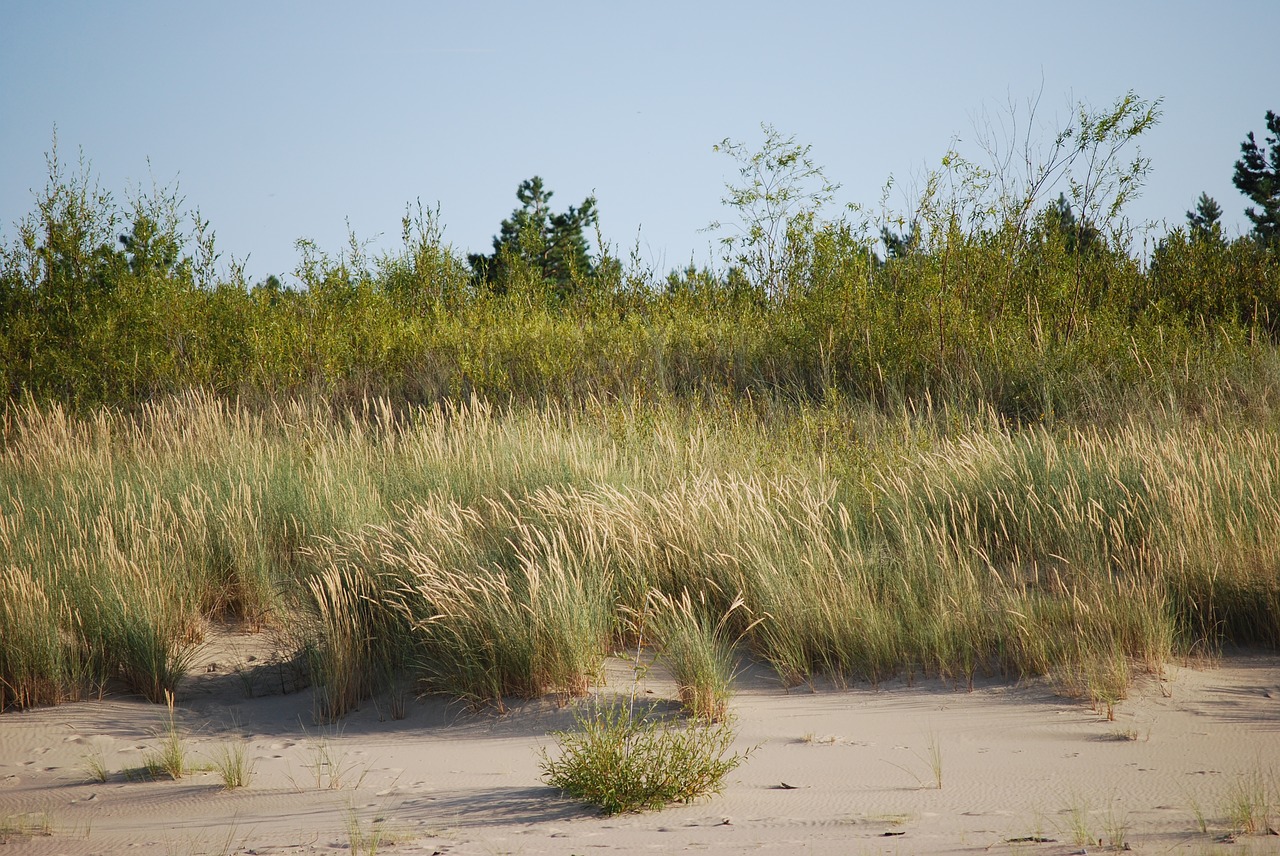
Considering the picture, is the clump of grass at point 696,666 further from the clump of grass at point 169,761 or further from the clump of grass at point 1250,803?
the clump of grass at point 169,761

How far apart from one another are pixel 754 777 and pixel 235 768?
86.6 inches

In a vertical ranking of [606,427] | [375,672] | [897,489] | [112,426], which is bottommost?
[375,672]

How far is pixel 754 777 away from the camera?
3902 millimetres

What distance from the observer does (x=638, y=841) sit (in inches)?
129

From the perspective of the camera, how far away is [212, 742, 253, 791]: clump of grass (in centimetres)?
405

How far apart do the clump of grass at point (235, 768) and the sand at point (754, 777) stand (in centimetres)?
6

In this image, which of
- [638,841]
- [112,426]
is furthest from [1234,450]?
[112,426]

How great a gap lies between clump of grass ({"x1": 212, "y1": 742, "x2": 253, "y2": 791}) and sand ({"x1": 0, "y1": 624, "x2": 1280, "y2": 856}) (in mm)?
58

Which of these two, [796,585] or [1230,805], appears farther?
[796,585]

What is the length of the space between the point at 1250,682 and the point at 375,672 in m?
4.72

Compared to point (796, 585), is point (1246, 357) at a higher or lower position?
higher

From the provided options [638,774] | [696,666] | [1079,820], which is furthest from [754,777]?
[1079,820]

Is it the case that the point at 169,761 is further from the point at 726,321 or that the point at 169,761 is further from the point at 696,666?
the point at 726,321

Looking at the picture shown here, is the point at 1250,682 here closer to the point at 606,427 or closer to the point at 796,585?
the point at 796,585
